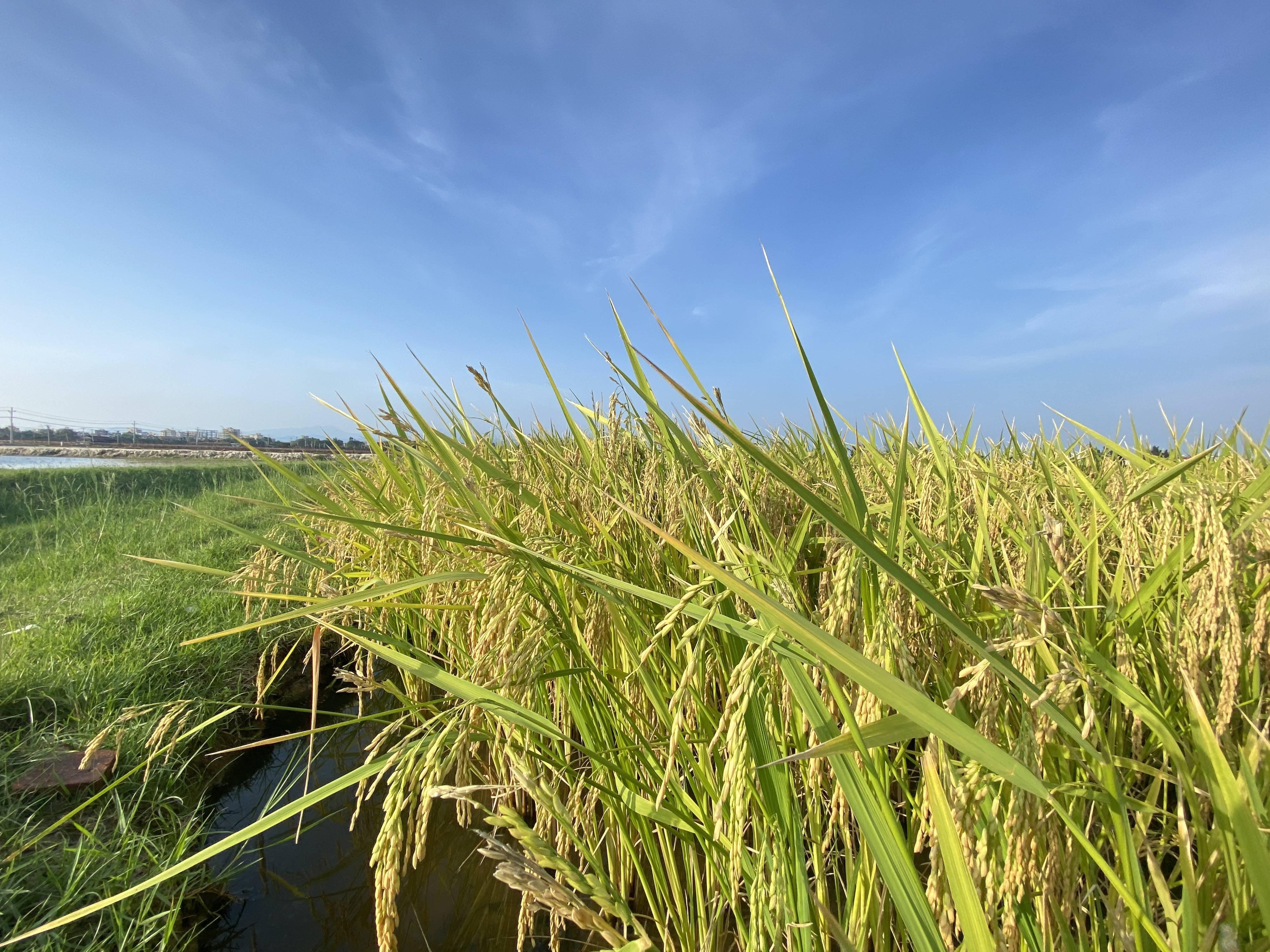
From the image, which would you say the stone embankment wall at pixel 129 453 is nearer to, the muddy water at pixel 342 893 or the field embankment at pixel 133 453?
the field embankment at pixel 133 453

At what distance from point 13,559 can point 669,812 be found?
20.9 ft

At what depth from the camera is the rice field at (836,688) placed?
0.62 metres

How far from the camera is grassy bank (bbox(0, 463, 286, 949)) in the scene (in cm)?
157

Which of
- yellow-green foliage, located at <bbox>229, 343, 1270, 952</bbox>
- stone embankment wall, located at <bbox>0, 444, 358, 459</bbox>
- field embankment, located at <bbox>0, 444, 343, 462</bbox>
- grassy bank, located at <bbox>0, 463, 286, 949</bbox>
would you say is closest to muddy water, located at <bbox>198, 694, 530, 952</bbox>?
grassy bank, located at <bbox>0, 463, 286, 949</bbox>

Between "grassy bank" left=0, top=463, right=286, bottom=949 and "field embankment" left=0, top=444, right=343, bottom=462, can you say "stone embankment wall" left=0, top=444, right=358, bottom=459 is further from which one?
"grassy bank" left=0, top=463, right=286, bottom=949

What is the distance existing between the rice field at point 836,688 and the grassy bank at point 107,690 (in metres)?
0.87

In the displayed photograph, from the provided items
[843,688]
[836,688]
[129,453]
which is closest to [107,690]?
[843,688]

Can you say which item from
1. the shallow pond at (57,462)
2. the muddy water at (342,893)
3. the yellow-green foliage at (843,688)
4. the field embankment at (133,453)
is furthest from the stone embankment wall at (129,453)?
the yellow-green foliage at (843,688)

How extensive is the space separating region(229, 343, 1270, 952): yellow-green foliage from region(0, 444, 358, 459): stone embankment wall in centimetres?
1724

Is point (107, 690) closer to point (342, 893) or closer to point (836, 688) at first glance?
point (342, 893)

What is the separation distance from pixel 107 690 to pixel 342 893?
61.1 inches

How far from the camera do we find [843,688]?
3.51ft

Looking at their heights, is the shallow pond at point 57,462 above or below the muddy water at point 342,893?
above

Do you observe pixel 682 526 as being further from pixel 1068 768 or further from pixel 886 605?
pixel 1068 768
